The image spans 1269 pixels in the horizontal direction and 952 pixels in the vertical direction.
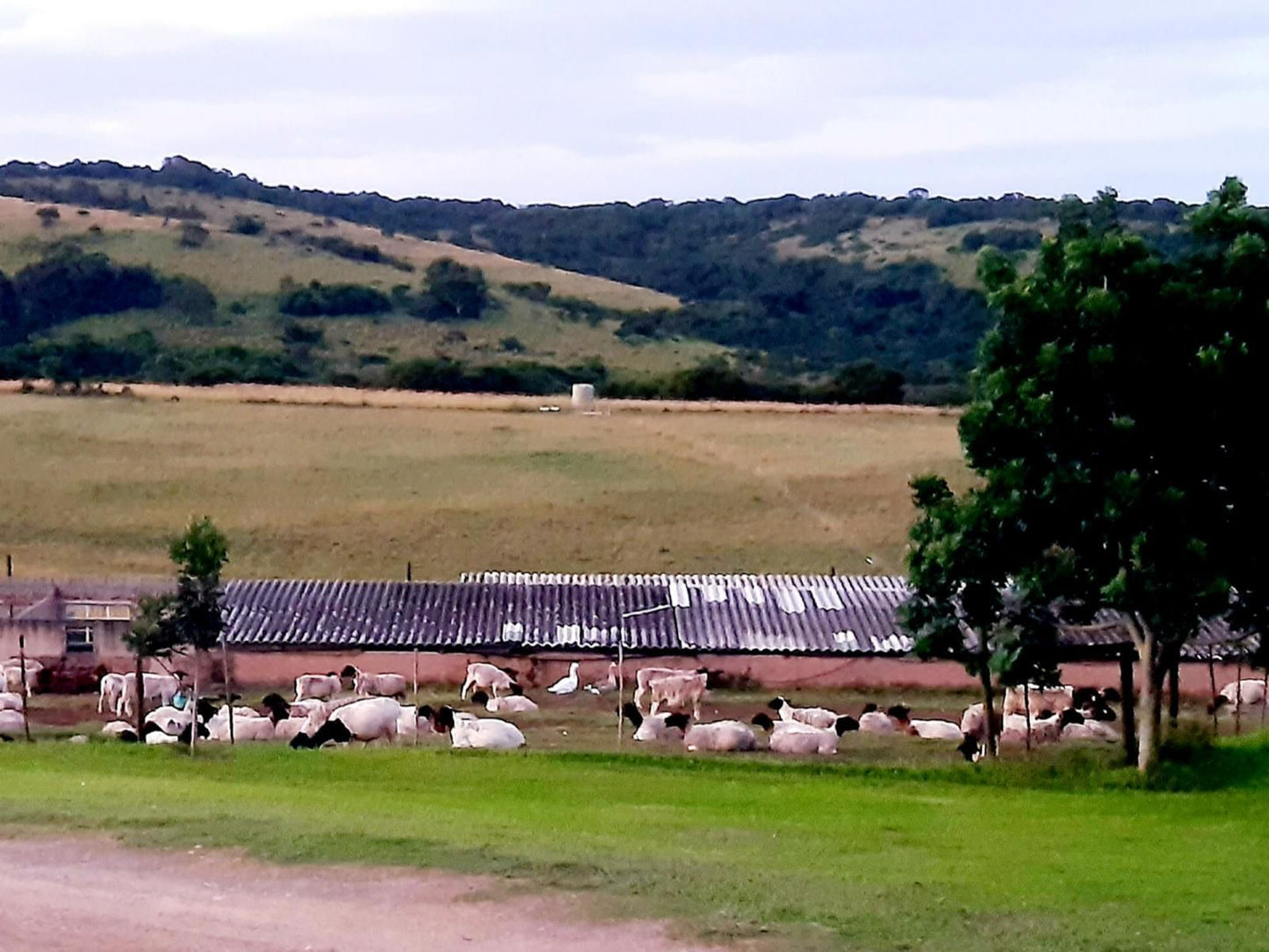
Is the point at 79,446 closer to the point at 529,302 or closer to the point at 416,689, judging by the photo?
the point at 416,689

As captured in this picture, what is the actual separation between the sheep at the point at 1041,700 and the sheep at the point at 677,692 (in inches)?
192

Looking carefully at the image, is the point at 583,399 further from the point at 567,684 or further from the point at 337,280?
the point at 337,280

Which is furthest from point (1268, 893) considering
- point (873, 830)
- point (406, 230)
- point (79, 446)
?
point (406, 230)

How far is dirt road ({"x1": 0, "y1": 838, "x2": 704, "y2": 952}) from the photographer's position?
11.2m

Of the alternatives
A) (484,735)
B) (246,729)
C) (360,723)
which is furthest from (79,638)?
(484,735)

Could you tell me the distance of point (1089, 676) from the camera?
3278cm

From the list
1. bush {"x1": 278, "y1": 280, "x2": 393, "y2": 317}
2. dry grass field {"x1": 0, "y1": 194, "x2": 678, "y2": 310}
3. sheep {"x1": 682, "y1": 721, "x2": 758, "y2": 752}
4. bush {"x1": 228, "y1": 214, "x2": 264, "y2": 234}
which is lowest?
sheep {"x1": 682, "y1": 721, "x2": 758, "y2": 752}

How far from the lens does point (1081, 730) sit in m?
27.1

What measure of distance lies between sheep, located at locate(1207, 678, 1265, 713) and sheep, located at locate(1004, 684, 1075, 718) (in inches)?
85.7

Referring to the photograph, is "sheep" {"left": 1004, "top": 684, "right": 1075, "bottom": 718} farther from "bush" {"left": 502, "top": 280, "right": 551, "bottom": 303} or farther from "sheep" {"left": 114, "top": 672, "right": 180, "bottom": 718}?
"bush" {"left": 502, "top": 280, "right": 551, "bottom": 303}

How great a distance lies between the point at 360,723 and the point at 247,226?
4085 inches

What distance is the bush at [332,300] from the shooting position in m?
102

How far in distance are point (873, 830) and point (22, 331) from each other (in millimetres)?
86611

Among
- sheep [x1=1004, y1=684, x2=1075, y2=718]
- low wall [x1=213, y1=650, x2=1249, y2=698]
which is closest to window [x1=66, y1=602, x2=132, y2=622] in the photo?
low wall [x1=213, y1=650, x2=1249, y2=698]
